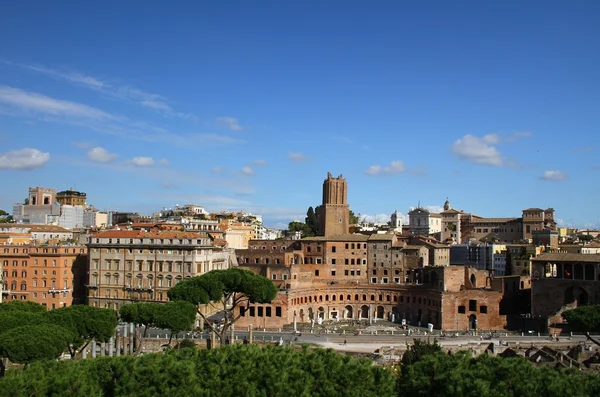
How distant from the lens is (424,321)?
7325 centimetres

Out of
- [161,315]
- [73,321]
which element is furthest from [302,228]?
[73,321]

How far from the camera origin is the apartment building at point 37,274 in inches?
2763

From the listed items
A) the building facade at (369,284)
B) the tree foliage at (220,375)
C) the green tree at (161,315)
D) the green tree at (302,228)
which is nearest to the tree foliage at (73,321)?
the green tree at (161,315)

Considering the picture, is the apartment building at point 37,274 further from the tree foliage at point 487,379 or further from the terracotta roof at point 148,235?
the tree foliage at point 487,379

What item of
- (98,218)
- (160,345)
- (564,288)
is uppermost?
(98,218)

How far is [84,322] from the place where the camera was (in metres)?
40.6

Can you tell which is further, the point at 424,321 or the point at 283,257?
the point at 283,257

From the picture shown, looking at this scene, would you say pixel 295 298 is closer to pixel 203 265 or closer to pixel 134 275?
pixel 203 265

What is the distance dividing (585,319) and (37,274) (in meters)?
56.2

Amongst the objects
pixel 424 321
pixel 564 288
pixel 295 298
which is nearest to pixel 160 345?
pixel 295 298

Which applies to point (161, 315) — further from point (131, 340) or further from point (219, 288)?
point (219, 288)

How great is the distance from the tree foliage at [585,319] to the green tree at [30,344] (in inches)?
1526

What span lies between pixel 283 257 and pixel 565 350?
116 ft

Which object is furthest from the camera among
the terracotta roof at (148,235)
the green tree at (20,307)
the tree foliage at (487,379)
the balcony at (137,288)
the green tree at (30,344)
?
the terracotta roof at (148,235)
